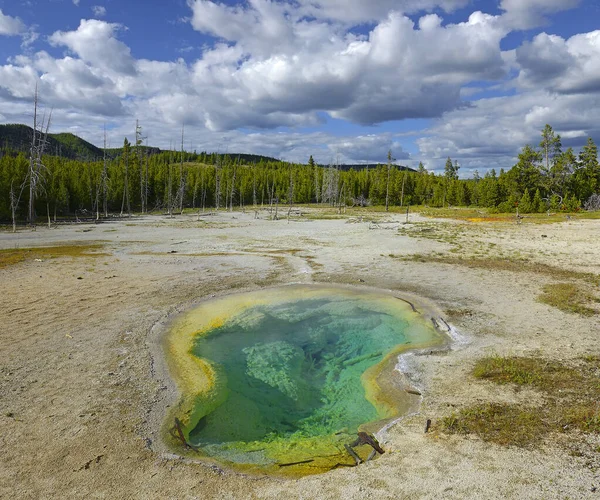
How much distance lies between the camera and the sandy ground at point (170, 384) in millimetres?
5906

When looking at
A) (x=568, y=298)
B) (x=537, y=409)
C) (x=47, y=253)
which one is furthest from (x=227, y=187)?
(x=537, y=409)

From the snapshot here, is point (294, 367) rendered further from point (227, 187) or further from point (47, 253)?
point (227, 187)

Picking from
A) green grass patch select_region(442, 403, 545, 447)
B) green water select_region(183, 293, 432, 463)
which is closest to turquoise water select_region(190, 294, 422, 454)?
green water select_region(183, 293, 432, 463)

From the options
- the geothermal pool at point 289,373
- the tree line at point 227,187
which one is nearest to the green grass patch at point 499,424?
the geothermal pool at point 289,373

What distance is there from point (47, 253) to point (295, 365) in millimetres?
23224

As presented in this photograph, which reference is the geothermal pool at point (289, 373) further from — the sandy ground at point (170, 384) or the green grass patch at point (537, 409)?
the green grass patch at point (537, 409)

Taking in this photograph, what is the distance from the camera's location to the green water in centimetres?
812

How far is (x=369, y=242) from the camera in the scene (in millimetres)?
34719

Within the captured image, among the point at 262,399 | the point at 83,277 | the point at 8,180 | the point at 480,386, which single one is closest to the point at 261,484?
the point at 262,399

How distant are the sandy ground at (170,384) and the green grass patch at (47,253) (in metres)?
1.70

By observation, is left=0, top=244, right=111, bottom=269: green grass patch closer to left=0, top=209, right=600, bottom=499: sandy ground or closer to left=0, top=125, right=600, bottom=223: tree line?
left=0, top=209, right=600, bottom=499: sandy ground

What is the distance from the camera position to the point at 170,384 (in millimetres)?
9461

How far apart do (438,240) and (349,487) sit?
105 ft

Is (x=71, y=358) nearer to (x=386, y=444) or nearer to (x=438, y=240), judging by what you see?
(x=386, y=444)
